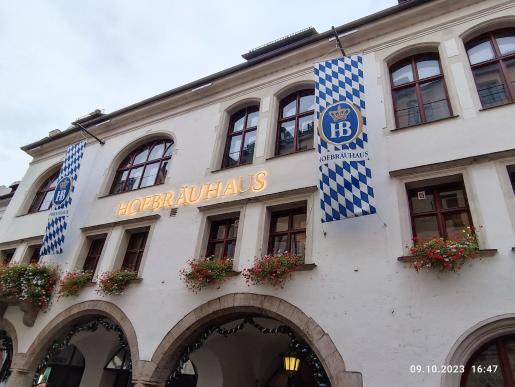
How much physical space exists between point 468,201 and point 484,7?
15.5 feet

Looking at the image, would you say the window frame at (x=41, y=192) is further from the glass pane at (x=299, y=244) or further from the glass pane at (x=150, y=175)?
the glass pane at (x=299, y=244)

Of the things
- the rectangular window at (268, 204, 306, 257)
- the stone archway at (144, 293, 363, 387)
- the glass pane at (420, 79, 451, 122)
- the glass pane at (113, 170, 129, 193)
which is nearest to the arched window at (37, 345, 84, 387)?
the glass pane at (113, 170, 129, 193)

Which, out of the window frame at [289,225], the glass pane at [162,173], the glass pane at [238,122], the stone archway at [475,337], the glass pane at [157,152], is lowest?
the stone archway at [475,337]

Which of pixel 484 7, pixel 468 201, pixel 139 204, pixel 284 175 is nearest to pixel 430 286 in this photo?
pixel 468 201

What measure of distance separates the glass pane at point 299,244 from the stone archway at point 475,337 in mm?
2875

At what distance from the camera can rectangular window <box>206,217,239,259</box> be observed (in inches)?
311

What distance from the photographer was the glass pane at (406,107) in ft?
24.3

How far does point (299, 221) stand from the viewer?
744cm

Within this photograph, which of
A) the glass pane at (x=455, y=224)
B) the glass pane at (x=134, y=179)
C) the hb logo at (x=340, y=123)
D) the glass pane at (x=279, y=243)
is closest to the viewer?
the glass pane at (x=455, y=224)

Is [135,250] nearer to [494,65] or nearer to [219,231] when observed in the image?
[219,231]

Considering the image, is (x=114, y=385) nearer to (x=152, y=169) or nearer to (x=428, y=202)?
(x=152, y=169)

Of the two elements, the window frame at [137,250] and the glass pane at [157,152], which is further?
the glass pane at [157,152]

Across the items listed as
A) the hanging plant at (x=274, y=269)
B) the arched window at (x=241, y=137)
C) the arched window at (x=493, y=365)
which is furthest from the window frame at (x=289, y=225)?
the arched window at (x=493, y=365)

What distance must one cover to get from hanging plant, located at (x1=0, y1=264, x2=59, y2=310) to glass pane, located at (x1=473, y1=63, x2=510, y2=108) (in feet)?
34.4
